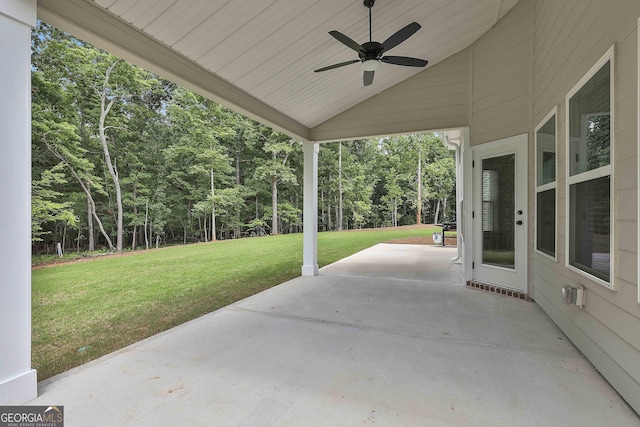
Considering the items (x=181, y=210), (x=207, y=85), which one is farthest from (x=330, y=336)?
(x=181, y=210)

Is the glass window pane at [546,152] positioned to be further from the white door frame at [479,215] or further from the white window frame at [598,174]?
the white window frame at [598,174]

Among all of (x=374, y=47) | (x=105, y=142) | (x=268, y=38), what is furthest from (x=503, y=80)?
(x=105, y=142)

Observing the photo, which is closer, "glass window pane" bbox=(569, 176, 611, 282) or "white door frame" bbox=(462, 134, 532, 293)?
"glass window pane" bbox=(569, 176, 611, 282)

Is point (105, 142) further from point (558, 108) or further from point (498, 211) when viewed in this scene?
point (558, 108)

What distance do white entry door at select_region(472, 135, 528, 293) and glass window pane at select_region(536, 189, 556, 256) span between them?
14.2 inches

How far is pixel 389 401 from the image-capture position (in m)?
1.79

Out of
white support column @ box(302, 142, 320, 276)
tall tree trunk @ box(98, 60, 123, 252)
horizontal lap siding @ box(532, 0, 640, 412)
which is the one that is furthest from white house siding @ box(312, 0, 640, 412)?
tall tree trunk @ box(98, 60, 123, 252)

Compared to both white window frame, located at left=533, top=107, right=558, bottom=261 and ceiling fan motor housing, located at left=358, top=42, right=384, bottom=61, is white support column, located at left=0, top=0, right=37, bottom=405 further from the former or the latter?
white window frame, located at left=533, top=107, right=558, bottom=261

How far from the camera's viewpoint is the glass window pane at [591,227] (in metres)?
1.98

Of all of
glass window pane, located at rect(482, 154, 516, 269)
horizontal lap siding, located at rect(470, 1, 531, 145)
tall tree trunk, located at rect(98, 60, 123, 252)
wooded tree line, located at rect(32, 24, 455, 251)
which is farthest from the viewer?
tall tree trunk, located at rect(98, 60, 123, 252)

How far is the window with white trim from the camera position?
3033mm

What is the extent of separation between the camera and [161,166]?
14.9 meters

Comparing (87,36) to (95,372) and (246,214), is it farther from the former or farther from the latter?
(246,214)

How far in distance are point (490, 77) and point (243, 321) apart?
4487mm
